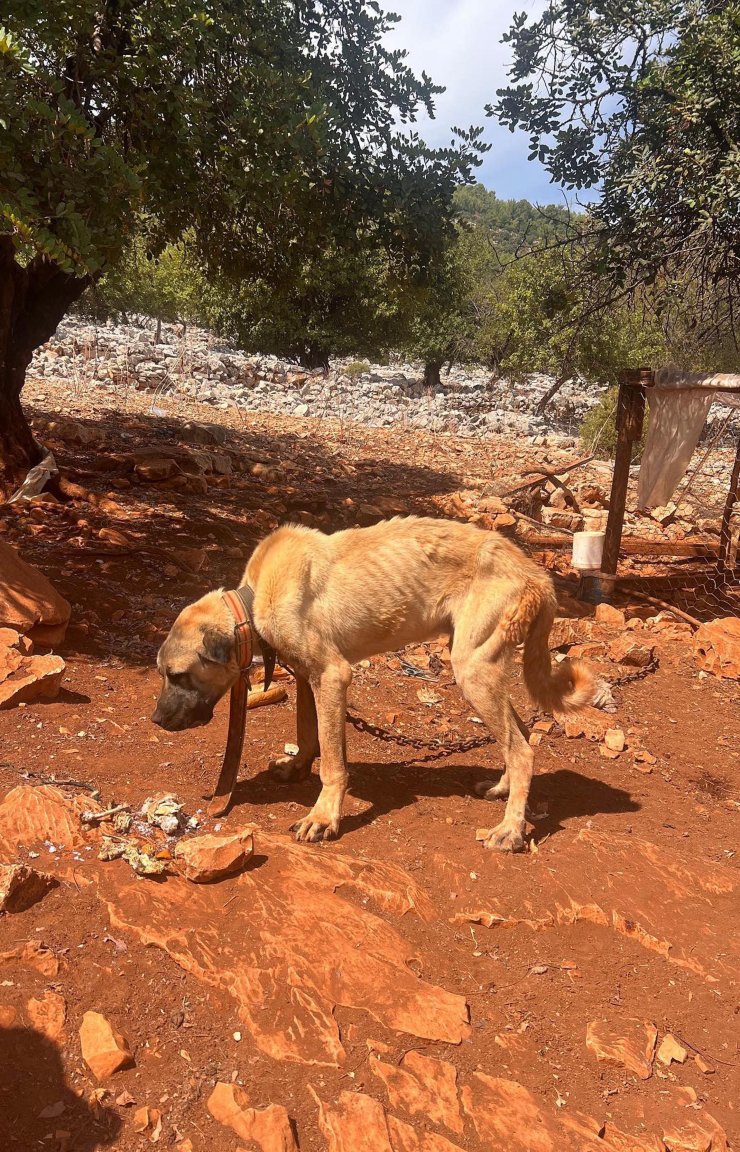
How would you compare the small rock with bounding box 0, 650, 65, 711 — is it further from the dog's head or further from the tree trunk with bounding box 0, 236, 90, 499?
the tree trunk with bounding box 0, 236, 90, 499

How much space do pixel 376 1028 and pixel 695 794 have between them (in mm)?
3405

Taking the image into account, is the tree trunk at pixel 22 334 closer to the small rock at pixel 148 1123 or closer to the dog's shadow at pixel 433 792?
the dog's shadow at pixel 433 792

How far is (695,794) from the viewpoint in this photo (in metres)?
5.62

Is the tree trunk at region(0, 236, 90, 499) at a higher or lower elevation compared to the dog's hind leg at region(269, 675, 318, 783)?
higher

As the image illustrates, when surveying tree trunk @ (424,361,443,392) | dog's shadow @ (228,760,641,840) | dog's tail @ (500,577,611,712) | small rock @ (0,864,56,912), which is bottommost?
dog's shadow @ (228,760,641,840)

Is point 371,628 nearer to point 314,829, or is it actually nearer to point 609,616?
point 314,829

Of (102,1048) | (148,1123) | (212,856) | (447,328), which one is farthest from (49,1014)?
(447,328)

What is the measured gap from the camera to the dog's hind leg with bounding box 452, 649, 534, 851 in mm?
4703

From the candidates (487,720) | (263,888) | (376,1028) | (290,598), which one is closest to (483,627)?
(487,720)

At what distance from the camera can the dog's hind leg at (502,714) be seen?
4703 millimetres

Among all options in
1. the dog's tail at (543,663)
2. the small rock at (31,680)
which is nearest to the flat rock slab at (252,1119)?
the dog's tail at (543,663)

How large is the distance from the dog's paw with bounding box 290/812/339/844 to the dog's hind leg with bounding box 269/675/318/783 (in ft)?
2.13

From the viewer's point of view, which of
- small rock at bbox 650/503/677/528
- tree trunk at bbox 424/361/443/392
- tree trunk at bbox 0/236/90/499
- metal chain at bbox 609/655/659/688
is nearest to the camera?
metal chain at bbox 609/655/659/688

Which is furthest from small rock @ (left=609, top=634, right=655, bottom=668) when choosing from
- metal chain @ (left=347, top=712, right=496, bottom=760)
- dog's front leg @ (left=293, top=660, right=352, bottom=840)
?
dog's front leg @ (left=293, top=660, right=352, bottom=840)
